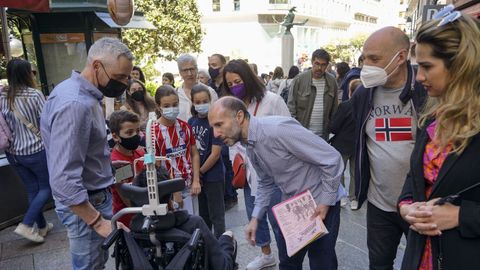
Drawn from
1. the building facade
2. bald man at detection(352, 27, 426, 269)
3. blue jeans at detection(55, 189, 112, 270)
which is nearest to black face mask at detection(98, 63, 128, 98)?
blue jeans at detection(55, 189, 112, 270)

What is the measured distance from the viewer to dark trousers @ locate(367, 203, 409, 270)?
7.21ft

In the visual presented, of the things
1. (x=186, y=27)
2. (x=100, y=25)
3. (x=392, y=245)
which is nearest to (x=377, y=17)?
(x=186, y=27)

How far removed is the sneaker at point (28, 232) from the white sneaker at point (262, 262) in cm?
229

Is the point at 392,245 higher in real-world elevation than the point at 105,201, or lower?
lower

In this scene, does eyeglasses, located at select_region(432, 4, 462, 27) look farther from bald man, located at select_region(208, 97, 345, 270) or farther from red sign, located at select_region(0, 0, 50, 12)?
red sign, located at select_region(0, 0, 50, 12)

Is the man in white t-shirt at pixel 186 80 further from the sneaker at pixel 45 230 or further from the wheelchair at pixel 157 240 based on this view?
the wheelchair at pixel 157 240

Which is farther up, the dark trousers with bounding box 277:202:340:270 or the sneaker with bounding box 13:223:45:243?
the dark trousers with bounding box 277:202:340:270

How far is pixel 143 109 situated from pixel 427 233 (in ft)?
12.1

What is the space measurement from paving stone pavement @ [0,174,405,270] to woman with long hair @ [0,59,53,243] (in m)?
0.19

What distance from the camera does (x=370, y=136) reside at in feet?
7.41

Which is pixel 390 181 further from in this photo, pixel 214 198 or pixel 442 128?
pixel 214 198

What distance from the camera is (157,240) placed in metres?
1.49

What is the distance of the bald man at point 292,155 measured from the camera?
2.06 metres

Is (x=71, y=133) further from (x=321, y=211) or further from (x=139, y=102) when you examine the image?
(x=139, y=102)
